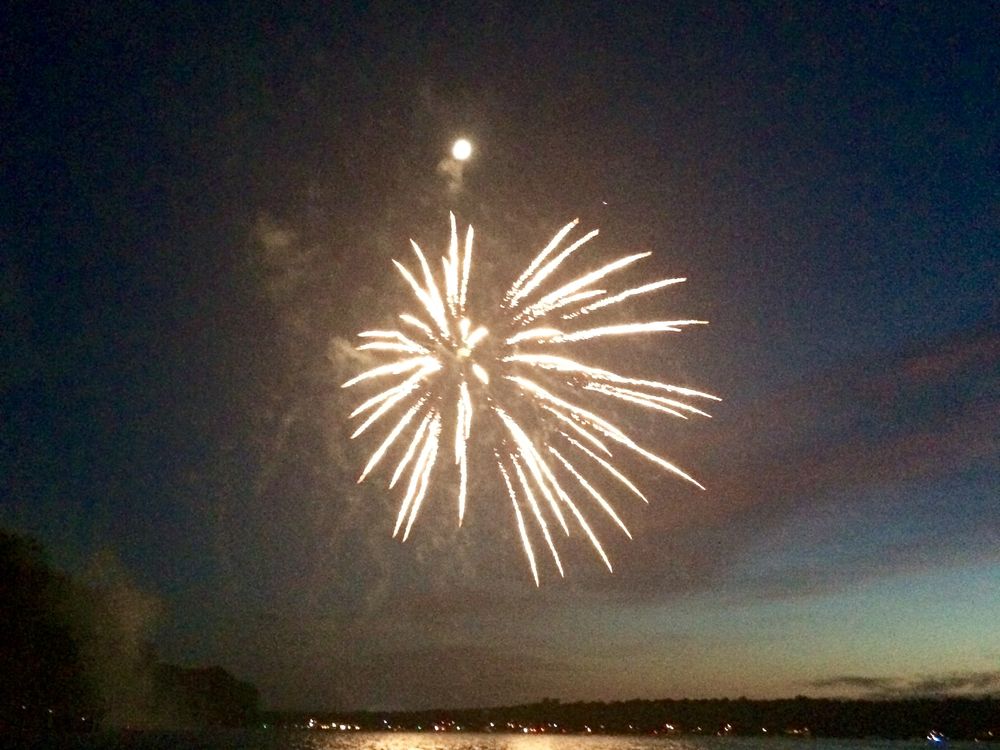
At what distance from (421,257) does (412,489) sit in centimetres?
488

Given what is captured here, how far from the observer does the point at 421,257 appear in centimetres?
2002

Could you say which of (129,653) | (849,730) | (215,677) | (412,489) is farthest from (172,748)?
(849,730)

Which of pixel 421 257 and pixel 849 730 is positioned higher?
pixel 849 730

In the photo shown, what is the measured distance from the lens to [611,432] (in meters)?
19.6

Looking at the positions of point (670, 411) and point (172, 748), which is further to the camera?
point (172, 748)

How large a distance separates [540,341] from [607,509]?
3584 mm

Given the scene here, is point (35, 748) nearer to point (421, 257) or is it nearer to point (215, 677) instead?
point (421, 257)

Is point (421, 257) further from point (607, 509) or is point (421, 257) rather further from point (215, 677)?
point (215, 677)

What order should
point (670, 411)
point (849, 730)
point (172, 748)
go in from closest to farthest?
point (670, 411)
point (172, 748)
point (849, 730)

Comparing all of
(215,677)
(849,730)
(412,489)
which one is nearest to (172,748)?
(215,677)

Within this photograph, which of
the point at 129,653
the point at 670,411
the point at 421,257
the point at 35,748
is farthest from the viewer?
the point at 129,653

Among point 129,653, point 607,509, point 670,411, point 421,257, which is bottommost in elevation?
point 607,509

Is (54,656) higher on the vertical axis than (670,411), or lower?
higher

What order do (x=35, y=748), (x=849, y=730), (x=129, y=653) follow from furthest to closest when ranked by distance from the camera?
(x=849, y=730)
(x=129, y=653)
(x=35, y=748)
